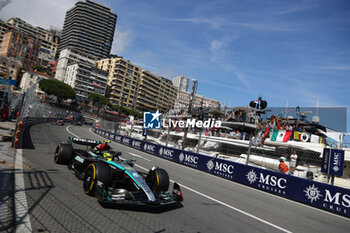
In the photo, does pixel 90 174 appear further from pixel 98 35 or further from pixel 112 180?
pixel 98 35

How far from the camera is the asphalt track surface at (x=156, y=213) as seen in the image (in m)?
4.18

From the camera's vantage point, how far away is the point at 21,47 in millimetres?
102750

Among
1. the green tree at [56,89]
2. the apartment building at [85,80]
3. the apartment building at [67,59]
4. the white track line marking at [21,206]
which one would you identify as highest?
the apartment building at [67,59]

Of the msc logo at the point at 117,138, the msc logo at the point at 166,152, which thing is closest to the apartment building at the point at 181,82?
the msc logo at the point at 117,138

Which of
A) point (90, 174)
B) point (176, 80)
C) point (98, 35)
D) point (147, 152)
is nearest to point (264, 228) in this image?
point (90, 174)

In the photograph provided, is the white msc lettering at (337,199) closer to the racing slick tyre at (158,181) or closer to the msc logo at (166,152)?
the racing slick tyre at (158,181)

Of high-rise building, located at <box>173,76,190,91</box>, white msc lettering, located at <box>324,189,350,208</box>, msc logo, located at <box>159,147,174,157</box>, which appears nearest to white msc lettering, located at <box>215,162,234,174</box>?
white msc lettering, located at <box>324,189,350,208</box>

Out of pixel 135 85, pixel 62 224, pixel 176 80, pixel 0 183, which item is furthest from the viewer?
pixel 176 80

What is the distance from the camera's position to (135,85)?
108938 millimetres

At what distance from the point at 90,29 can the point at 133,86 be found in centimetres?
5568

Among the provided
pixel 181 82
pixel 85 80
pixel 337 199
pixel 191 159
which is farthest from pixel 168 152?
pixel 181 82

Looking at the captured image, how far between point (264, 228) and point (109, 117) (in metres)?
90.8

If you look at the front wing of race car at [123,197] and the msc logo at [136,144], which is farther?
the msc logo at [136,144]

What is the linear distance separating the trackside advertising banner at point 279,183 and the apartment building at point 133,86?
285 feet
